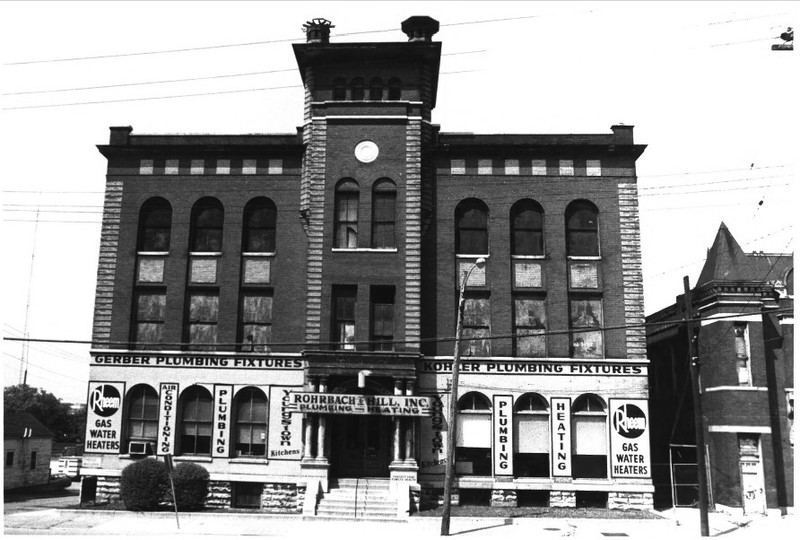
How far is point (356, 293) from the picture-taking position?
3145 centimetres

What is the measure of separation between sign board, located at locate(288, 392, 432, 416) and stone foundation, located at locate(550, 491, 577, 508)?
6.16 meters

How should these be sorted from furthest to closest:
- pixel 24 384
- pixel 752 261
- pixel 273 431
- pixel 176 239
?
pixel 24 384, pixel 752 261, pixel 176 239, pixel 273 431

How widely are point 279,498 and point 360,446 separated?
381 cm

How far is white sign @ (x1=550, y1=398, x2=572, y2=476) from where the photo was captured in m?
30.5

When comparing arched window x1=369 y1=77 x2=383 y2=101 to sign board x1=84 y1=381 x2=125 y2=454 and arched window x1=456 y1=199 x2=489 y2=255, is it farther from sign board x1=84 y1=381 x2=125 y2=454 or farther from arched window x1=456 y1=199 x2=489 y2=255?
sign board x1=84 y1=381 x2=125 y2=454

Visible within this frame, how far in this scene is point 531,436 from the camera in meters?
31.0

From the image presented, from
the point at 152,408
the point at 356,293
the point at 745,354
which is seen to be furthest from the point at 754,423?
the point at 152,408

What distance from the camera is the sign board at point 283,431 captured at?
31000 millimetres

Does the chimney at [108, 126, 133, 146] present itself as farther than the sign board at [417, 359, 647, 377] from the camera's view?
Yes

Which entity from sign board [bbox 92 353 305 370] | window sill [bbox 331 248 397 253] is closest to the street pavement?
sign board [bbox 92 353 305 370]

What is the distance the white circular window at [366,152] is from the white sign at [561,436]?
1248 cm

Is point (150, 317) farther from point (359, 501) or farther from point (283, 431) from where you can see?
point (359, 501)

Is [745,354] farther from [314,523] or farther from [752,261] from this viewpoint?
[314,523]

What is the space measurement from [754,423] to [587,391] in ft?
23.7
